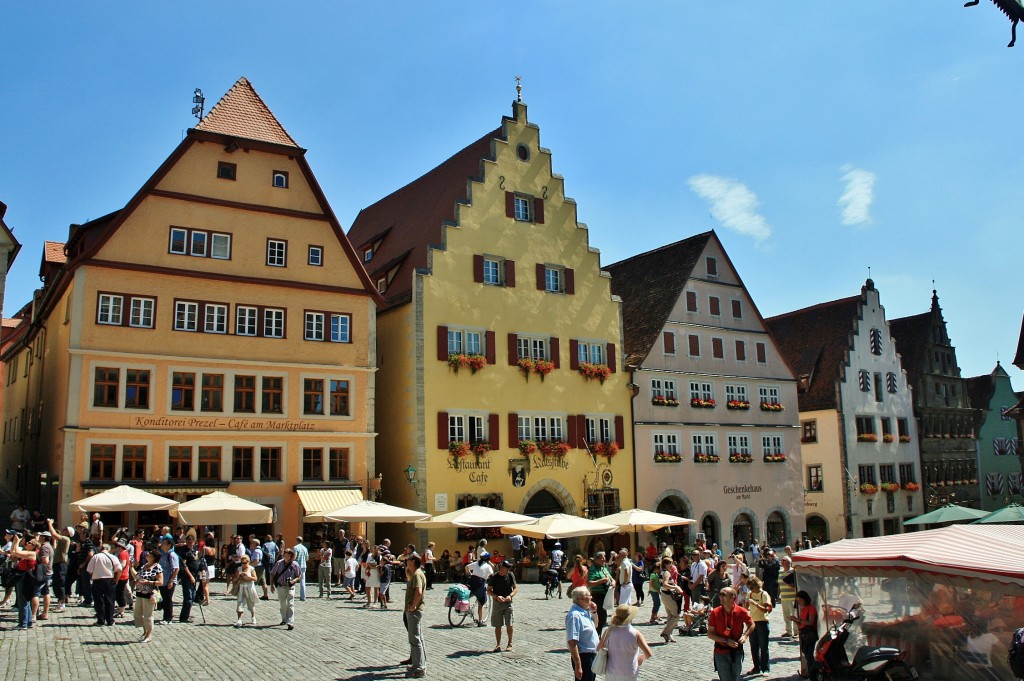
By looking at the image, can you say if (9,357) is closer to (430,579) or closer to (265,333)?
(265,333)

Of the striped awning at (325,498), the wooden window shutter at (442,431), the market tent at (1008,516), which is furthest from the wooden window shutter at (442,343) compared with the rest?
the market tent at (1008,516)

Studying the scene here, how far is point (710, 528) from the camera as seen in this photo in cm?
4316

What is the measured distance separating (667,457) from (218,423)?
1936cm

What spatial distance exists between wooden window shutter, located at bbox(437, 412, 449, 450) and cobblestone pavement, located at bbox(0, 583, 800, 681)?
13407mm

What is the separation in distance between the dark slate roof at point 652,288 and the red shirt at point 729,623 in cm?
2908

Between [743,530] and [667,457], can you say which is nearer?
[667,457]

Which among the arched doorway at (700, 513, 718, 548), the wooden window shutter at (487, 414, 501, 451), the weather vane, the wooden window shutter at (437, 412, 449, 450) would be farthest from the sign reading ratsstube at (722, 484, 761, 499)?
the weather vane

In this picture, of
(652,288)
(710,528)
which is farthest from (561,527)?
(652,288)

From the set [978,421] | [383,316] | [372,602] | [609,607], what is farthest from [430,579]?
[978,421]

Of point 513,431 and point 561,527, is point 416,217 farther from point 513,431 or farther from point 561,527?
point 561,527

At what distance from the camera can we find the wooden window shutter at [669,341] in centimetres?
4234

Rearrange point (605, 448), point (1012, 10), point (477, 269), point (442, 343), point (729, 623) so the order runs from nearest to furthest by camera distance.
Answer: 1. point (1012, 10)
2. point (729, 623)
3. point (442, 343)
4. point (477, 269)
5. point (605, 448)

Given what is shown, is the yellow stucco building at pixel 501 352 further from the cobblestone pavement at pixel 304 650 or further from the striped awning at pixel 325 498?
the cobblestone pavement at pixel 304 650

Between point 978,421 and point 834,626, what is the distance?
5317cm
